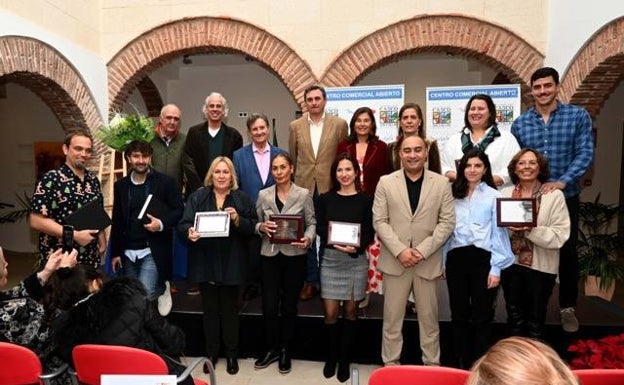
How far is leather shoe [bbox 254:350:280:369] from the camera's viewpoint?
362 cm

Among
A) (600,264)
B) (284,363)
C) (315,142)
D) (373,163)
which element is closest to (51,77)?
(315,142)

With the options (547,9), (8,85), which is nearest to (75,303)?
(547,9)

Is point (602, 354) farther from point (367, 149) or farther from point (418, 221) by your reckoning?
point (367, 149)

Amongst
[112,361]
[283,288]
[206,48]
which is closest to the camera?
[112,361]

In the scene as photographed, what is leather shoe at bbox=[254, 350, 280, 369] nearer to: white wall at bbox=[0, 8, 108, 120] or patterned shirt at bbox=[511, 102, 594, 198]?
patterned shirt at bbox=[511, 102, 594, 198]

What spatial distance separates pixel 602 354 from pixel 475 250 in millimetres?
916

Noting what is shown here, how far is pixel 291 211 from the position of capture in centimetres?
339

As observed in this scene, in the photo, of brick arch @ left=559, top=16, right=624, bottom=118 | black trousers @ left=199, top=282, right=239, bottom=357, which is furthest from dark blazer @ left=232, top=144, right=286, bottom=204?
brick arch @ left=559, top=16, right=624, bottom=118

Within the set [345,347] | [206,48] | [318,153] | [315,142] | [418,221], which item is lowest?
[345,347]

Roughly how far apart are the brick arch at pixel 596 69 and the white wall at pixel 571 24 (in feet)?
0.23

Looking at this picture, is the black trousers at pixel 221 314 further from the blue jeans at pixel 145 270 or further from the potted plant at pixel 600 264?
the potted plant at pixel 600 264

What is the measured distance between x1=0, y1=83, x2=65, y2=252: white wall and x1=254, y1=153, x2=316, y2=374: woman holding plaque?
25.2 feet

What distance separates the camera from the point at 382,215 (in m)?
3.18

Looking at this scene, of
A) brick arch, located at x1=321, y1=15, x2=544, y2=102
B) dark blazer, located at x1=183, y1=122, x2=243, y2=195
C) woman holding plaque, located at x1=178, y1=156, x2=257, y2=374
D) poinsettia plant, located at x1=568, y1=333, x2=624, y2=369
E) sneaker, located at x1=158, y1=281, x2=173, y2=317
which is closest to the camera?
poinsettia plant, located at x1=568, y1=333, x2=624, y2=369
